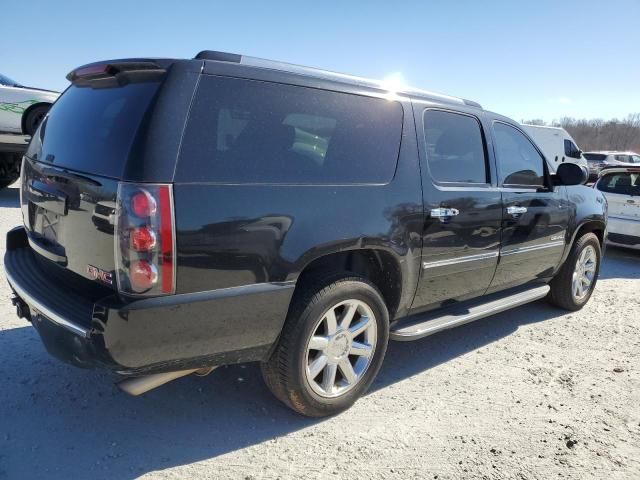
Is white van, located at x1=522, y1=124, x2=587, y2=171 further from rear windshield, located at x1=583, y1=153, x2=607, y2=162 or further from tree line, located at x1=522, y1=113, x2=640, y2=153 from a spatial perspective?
tree line, located at x1=522, y1=113, x2=640, y2=153

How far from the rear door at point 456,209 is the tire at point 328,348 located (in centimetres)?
50

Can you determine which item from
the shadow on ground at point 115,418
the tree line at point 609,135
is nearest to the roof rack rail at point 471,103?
the shadow on ground at point 115,418

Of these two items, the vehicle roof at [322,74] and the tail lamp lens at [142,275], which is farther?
the vehicle roof at [322,74]

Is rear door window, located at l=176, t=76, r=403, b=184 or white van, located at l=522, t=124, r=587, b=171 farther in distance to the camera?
white van, located at l=522, t=124, r=587, b=171

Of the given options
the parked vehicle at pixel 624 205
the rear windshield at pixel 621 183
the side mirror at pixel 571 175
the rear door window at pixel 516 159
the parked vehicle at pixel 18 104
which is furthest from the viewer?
the parked vehicle at pixel 18 104

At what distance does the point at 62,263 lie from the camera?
254 cm

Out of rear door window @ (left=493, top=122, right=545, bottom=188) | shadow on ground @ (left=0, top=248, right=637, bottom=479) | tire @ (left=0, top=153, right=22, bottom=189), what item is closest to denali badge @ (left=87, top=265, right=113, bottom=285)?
shadow on ground @ (left=0, top=248, right=637, bottom=479)

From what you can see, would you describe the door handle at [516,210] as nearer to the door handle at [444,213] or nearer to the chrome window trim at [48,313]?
the door handle at [444,213]

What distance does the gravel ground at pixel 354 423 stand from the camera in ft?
8.16

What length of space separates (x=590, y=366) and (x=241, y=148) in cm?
318

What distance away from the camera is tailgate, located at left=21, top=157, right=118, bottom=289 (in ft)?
7.25

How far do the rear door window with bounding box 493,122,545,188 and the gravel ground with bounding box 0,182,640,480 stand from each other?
4.74ft

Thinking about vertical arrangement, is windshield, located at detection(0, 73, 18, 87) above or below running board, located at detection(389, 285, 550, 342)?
above

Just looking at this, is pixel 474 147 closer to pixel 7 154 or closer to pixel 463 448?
pixel 463 448
